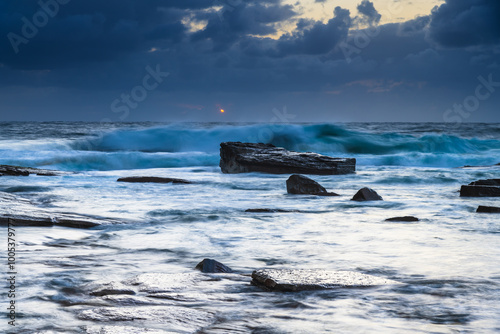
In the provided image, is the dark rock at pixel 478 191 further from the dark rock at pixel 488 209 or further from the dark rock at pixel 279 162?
the dark rock at pixel 279 162

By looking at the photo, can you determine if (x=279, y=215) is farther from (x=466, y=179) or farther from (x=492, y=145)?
(x=492, y=145)

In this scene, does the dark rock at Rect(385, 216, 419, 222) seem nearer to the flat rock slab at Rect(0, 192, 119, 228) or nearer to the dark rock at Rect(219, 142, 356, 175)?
the flat rock slab at Rect(0, 192, 119, 228)

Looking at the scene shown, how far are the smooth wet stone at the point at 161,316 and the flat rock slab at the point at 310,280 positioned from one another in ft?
1.90

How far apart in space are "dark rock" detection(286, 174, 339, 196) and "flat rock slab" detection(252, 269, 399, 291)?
5.66 metres

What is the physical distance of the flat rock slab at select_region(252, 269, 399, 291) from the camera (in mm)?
3041

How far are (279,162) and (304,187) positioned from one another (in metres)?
4.44

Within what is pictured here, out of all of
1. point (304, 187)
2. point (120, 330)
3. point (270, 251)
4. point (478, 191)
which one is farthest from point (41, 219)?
point (478, 191)

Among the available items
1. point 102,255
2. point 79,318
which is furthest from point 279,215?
point 79,318

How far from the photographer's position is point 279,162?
536 inches

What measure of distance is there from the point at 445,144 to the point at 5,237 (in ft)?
92.1

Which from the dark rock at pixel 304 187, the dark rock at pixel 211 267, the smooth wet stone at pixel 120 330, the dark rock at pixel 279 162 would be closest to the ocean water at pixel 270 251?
the smooth wet stone at pixel 120 330

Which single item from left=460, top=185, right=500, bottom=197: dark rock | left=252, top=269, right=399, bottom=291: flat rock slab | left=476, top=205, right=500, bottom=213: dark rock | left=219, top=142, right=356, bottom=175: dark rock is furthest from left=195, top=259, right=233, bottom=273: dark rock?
left=219, top=142, right=356, bottom=175: dark rock

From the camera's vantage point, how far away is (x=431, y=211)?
23.6 ft

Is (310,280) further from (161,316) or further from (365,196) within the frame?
(365,196)
